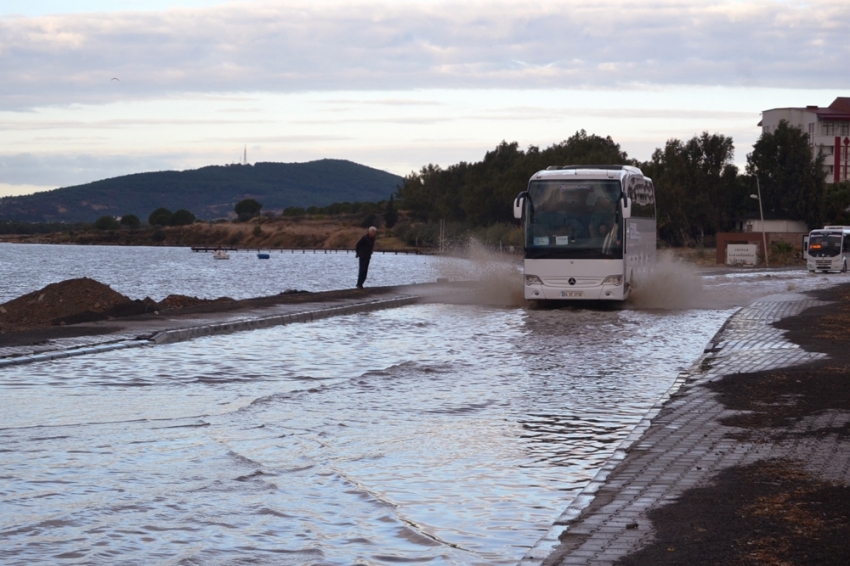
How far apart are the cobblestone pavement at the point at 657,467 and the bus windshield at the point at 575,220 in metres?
13.5

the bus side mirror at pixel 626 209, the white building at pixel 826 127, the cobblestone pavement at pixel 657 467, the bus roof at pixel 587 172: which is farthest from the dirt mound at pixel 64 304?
the white building at pixel 826 127

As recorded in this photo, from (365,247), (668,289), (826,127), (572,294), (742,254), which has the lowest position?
(742,254)

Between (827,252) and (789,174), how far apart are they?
55.4m

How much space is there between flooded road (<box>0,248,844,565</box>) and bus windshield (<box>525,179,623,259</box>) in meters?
9.32

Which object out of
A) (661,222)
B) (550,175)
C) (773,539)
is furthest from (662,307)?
(661,222)

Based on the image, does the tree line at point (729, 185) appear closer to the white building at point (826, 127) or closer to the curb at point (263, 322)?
the white building at point (826, 127)

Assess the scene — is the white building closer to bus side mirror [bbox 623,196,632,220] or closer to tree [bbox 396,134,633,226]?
tree [bbox 396,134,633,226]

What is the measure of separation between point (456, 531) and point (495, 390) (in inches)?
251

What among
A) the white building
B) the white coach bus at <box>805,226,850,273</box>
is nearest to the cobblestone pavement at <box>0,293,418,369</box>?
the white coach bus at <box>805,226,850,273</box>

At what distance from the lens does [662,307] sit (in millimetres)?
30422

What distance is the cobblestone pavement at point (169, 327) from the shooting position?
16.0 metres

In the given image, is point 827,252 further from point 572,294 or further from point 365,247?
point 572,294

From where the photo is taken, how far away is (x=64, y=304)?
28062 mm

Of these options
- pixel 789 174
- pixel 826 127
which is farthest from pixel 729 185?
pixel 826 127
